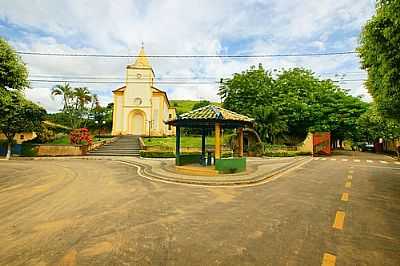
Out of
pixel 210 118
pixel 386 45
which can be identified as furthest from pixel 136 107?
pixel 386 45

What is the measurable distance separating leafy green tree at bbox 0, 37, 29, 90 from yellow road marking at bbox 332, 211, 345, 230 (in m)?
11.2

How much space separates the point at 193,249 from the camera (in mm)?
3951

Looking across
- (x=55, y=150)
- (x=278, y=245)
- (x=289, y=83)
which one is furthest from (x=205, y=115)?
(x=289, y=83)

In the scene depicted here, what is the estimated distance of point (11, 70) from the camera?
8.29 m

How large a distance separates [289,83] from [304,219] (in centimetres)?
3067

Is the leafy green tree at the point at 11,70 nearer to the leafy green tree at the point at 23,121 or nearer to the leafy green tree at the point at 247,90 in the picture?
the leafy green tree at the point at 23,121

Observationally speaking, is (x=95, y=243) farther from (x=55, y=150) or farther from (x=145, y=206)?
(x=55, y=150)

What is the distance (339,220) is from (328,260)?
88.6 inches

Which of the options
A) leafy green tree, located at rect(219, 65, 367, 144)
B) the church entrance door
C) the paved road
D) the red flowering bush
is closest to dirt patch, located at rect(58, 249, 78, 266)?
the paved road

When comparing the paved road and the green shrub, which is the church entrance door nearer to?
the green shrub

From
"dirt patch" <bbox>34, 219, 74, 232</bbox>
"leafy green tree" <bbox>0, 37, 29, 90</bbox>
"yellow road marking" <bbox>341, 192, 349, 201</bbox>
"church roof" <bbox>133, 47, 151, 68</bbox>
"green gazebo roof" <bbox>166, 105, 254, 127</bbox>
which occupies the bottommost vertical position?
"dirt patch" <bbox>34, 219, 74, 232</bbox>

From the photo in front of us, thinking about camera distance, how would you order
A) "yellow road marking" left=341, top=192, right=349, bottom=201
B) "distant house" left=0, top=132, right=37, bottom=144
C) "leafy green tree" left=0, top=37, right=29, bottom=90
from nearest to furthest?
"yellow road marking" left=341, top=192, right=349, bottom=201 < "leafy green tree" left=0, top=37, right=29, bottom=90 < "distant house" left=0, top=132, right=37, bottom=144

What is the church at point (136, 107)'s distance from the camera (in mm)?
39156

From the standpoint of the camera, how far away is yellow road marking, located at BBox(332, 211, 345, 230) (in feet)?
16.6
